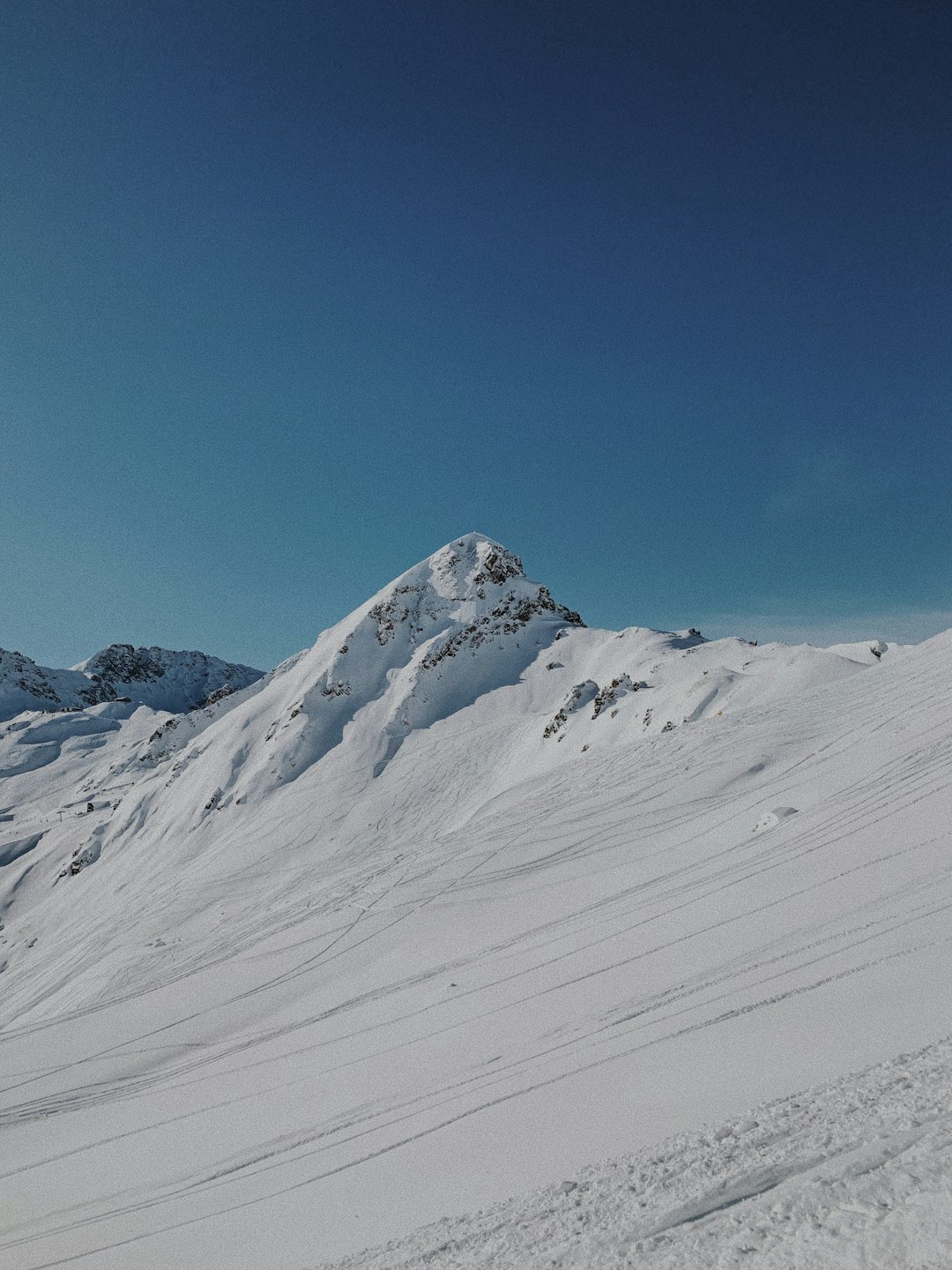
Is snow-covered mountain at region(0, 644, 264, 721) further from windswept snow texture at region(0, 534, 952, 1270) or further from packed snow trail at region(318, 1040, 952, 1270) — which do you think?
packed snow trail at region(318, 1040, 952, 1270)

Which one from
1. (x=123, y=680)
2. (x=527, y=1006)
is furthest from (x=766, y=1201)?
(x=123, y=680)

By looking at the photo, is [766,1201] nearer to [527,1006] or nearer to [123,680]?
[527,1006]

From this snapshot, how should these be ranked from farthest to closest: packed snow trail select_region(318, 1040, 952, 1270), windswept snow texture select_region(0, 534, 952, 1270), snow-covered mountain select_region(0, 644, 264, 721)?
snow-covered mountain select_region(0, 644, 264, 721)
windswept snow texture select_region(0, 534, 952, 1270)
packed snow trail select_region(318, 1040, 952, 1270)

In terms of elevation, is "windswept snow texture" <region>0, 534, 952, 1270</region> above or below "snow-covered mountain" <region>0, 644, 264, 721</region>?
below

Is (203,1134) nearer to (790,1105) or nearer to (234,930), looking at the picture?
(790,1105)

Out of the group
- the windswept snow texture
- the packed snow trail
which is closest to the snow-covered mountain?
the windswept snow texture

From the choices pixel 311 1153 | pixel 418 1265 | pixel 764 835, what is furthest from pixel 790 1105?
pixel 764 835
